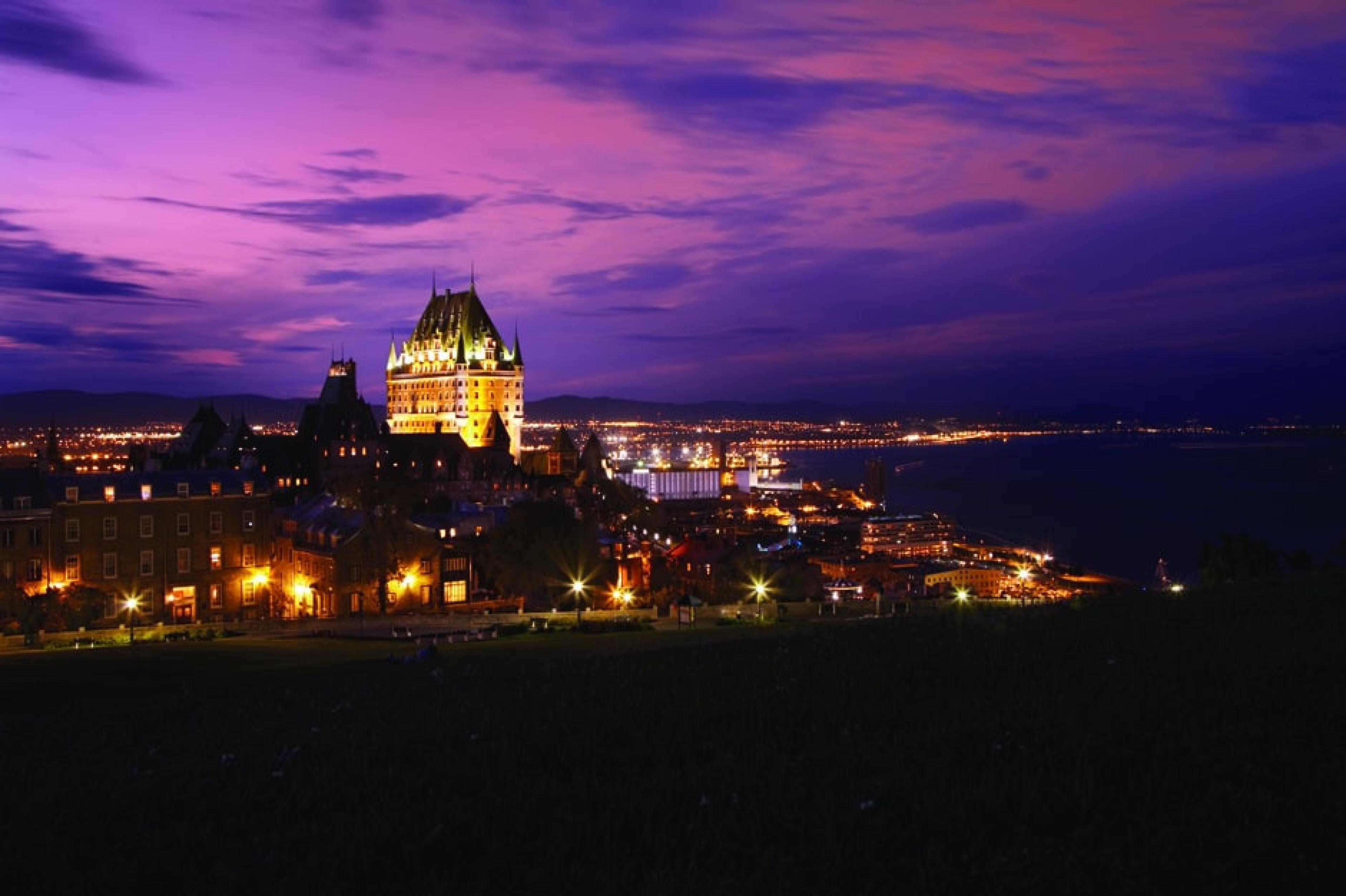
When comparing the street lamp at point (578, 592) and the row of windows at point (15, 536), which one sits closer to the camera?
the street lamp at point (578, 592)

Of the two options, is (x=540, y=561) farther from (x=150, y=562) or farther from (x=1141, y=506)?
(x=1141, y=506)

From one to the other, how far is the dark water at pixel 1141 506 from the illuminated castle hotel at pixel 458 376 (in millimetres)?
50602

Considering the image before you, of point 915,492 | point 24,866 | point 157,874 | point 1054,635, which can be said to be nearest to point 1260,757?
point 1054,635

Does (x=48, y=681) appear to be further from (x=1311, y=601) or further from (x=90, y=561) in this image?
(x=90, y=561)

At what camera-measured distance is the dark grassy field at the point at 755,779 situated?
5.84m

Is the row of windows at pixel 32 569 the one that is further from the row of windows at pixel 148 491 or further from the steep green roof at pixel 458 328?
the steep green roof at pixel 458 328

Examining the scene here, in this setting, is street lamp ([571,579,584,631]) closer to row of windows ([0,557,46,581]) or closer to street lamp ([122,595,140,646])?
street lamp ([122,595,140,646])

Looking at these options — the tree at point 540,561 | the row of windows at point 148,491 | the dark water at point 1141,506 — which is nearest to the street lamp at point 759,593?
the tree at point 540,561

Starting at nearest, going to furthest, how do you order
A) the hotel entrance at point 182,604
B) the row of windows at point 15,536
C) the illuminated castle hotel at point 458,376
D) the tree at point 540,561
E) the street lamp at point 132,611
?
1. the street lamp at point 132,611
2. the row of windows at point 15,536
3. the hotel entrance at point 182,604
4. the tree at point 540,561
5. the illuminated castle hotel at point 458,376

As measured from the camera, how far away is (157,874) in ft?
20.6

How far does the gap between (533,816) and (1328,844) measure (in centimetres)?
451

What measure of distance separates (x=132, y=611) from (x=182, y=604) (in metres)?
5.49

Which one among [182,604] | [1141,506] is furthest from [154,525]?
[1141,506]

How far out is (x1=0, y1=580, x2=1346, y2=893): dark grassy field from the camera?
584 centimetres
